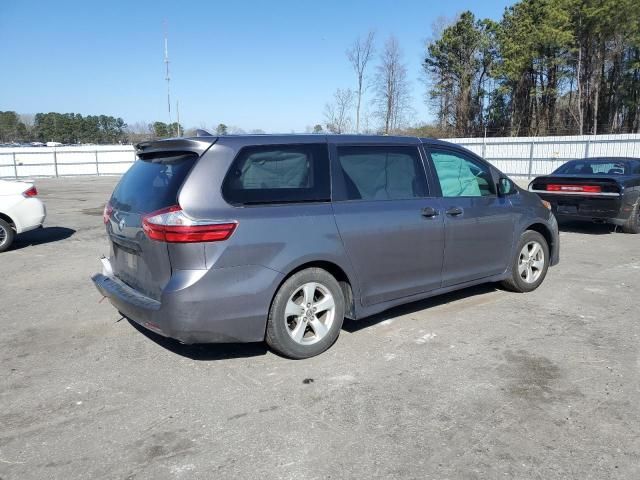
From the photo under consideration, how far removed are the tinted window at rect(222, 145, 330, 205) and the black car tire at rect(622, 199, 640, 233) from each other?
8102 mm

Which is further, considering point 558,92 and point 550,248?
point 558,92

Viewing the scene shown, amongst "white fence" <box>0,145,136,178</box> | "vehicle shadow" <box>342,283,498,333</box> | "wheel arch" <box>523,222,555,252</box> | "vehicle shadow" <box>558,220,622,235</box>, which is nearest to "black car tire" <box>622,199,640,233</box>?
"vehicle shadow" <box>558,220,622,235</box>

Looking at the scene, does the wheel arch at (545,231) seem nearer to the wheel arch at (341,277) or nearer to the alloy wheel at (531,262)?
the alloy wheel at (531,262)

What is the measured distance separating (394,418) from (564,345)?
203 centimetres

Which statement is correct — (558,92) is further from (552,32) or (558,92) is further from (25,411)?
(25,411)

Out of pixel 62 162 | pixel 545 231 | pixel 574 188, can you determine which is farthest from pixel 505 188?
pixel 62 162

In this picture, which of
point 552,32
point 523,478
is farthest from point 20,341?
point 552,32

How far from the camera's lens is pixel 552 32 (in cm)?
3897

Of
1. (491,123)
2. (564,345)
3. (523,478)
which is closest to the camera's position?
(523,478)

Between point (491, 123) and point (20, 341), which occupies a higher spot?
point (491, 123)

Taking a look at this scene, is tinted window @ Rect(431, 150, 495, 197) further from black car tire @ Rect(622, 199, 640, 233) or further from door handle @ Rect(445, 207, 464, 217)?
black car tire @ Rect(622, 199, 640, 233)

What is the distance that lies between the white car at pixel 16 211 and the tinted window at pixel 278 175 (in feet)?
22.1

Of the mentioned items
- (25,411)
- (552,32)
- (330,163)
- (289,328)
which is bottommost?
(25,411)

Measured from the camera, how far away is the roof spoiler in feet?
12.0
